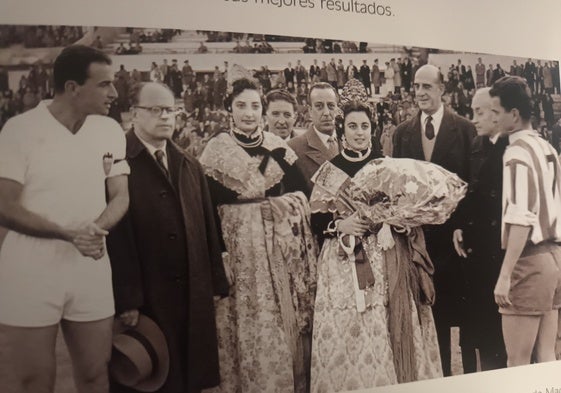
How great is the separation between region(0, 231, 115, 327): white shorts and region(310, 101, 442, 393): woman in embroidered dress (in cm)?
115

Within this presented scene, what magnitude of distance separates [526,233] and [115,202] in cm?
244

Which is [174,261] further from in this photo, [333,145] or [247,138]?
[333,145]

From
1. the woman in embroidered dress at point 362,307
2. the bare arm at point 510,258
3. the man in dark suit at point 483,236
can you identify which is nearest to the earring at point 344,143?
the woman in embroidered dress at point 362,307

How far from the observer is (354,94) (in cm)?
358

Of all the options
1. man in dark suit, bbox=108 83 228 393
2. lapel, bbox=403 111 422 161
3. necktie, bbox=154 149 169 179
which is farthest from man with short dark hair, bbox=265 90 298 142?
lapel, bbox=403 111 422 161

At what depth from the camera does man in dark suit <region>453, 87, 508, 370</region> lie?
3.72 metres

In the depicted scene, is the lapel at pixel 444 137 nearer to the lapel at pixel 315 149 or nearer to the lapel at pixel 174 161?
the lapel at pixel 315 149

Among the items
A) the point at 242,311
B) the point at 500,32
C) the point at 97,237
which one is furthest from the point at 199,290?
the point at 500,32

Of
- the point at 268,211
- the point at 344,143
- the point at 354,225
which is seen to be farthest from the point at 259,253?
the point at 344,143

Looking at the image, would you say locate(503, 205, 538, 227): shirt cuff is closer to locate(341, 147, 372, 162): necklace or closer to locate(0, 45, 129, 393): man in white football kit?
locate(341, 147, 372, 162): necklace

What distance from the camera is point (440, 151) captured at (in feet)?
12.3

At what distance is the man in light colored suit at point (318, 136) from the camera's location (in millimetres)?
3463

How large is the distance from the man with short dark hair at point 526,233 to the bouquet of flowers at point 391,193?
43 centimetres

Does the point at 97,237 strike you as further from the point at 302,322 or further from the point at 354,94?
the point at 354,94
